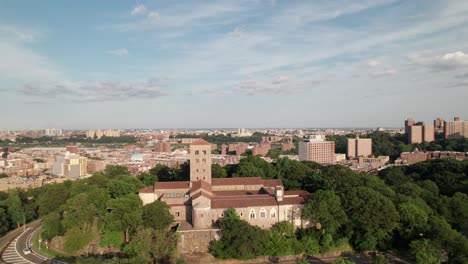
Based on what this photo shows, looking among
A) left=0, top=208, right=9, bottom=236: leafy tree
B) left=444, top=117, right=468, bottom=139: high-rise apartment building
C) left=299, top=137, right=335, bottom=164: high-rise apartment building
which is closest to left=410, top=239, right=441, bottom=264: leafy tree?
left=0, top=208, right=9, bottom=236: leafy tree

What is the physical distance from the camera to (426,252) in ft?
88.9

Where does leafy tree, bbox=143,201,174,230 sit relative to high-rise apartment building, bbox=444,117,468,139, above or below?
below

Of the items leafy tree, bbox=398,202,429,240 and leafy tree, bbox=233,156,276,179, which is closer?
leafy tree, bbox=398,202,429,240

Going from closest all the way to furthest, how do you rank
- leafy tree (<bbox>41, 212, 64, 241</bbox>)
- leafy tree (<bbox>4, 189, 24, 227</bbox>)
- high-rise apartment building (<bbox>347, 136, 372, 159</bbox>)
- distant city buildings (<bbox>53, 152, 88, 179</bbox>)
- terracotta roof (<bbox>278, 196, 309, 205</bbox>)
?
terracotta roof (<bbox>278, 196, 309, 205</bbox>), leafy tree (<bbox>41, 212, 64, 241</bbox>), leafy tree (<bbox>4, 189, 24, 227</bbox>), distant city buildings (<bbox>53, 152, 88, 179</bbox>), high-rise apartment building (<bbox>347, 136, 372, 159</bbox>)

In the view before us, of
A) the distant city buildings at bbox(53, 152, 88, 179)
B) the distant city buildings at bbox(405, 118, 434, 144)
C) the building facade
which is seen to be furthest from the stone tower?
the distant city buildings at bbox(405, 118, 434, 144)

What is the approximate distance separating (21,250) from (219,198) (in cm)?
1820

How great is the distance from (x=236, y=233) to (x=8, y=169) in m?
77.0

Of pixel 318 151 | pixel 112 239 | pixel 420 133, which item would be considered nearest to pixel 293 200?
pixel 112 239

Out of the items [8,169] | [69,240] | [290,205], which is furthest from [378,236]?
A: [8,169]

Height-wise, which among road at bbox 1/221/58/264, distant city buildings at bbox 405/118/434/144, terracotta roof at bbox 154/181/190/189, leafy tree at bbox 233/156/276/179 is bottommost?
road at bbox 1/221/58/264

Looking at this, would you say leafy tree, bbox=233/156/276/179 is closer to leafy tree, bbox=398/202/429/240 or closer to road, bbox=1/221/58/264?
leafy tree, bbox=398/202/429/240

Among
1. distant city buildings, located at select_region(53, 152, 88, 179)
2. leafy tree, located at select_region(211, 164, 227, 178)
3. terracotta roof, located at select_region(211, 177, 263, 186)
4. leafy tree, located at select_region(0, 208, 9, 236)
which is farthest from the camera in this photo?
distant city buildings, located at select_region(53, 152, 88, 179)

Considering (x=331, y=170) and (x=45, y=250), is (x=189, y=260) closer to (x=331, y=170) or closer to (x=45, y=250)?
(x=45, y=250)

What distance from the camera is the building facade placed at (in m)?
32.4
